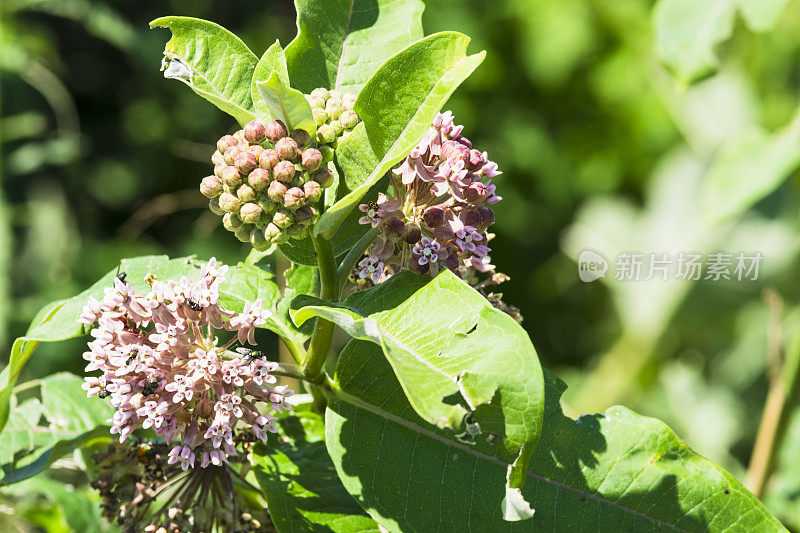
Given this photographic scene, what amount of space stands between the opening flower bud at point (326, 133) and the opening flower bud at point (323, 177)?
0.12 feet

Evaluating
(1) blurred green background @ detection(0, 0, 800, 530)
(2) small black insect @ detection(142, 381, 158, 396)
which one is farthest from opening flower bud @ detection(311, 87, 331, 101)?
(1) blurred green background @ detection(0, 0, 800, 530)

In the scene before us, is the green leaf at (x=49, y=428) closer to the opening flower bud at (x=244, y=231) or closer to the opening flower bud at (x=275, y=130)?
the opening flower bud at (x=244, y=231)

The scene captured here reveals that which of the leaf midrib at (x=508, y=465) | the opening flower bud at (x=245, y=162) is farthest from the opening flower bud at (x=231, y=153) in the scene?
the leaf midrib at (x=508, y=465)

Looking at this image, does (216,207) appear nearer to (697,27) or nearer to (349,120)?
(349,120)

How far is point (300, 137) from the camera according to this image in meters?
0.81

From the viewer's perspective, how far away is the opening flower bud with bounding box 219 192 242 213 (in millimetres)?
817

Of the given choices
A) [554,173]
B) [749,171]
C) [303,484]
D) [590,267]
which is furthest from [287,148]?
[554,173]

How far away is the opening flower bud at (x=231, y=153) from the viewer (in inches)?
32.1

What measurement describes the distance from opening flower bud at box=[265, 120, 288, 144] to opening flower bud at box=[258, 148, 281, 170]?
1cm

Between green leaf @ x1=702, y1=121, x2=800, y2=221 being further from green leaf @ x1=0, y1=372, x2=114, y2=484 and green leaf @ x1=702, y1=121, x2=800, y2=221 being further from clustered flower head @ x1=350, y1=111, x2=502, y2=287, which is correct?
green leaf @ x1=0, y1=372, x2=114, y2=484

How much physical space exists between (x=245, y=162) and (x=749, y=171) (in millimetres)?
1317

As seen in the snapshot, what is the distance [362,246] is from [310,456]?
26 cm

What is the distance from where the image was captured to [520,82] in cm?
363

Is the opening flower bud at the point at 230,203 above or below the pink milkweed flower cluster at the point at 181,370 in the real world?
above
